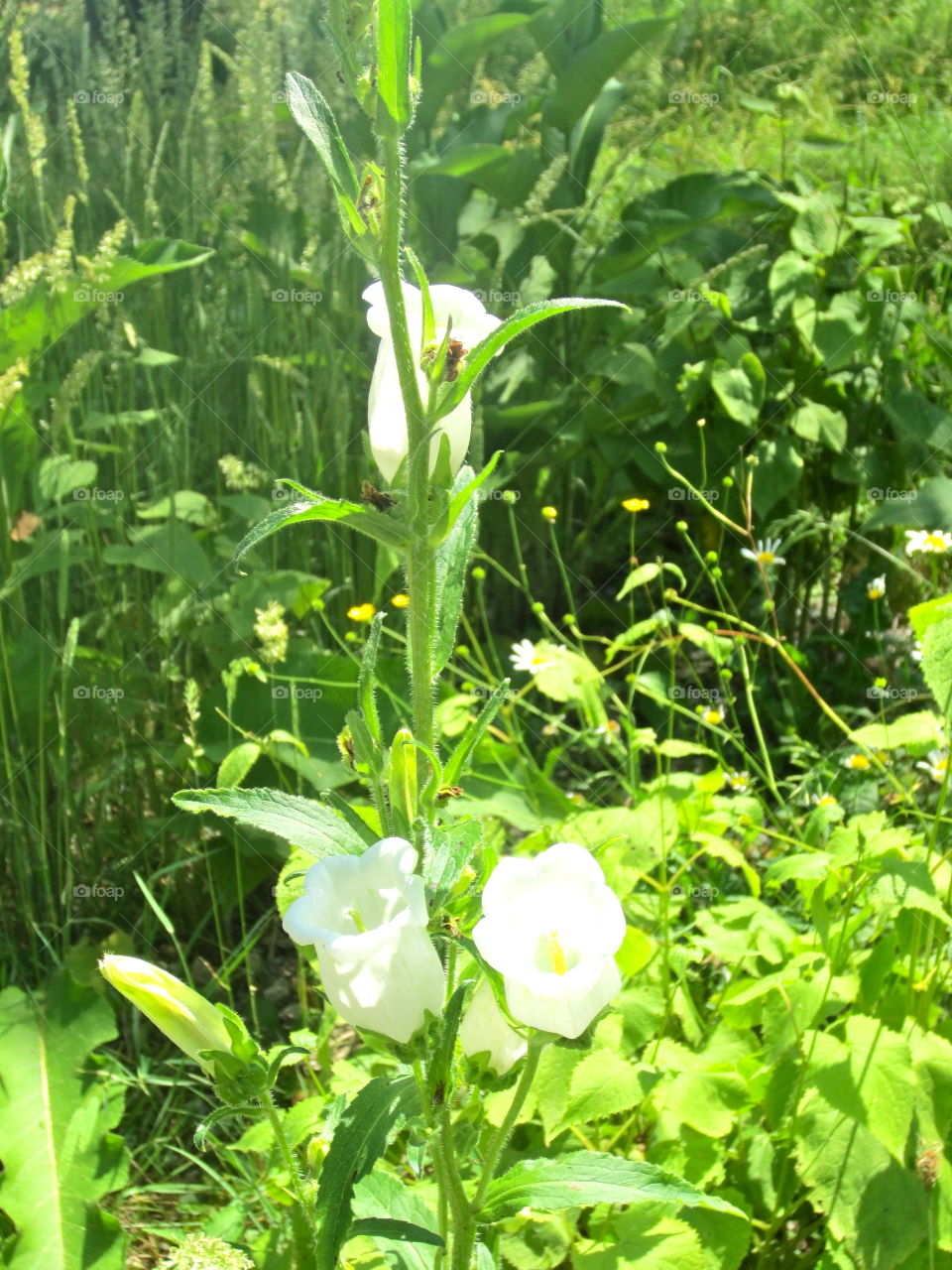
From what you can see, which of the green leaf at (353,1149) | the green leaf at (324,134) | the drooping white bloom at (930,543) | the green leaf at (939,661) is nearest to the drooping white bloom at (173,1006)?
the green leaf at (353,1149)

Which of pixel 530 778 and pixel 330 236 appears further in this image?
pixel 330 236

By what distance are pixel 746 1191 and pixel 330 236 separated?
2.00m

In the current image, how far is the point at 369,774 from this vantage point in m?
0.90

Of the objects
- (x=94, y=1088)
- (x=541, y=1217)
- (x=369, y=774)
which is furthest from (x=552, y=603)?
(x=369, y=774)

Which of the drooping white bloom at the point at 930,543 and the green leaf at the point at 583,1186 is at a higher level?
the drooping white bloom at the point at 930,543

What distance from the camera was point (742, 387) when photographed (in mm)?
2436

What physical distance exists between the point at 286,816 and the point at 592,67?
2.42 m

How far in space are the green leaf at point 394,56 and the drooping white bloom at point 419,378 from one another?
0.39 feet

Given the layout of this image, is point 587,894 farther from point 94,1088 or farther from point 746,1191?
point 94,1088

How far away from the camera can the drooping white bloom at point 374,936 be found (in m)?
0.77

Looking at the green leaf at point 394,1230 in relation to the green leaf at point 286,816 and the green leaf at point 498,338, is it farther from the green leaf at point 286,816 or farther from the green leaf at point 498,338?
the green leaf at point 498,338

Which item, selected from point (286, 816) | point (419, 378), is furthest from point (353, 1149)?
point (419, 378)

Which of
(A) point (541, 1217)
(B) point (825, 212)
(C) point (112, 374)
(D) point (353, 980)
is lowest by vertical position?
(A) point (541, 1217)

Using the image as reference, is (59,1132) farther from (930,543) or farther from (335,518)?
(930,543)
